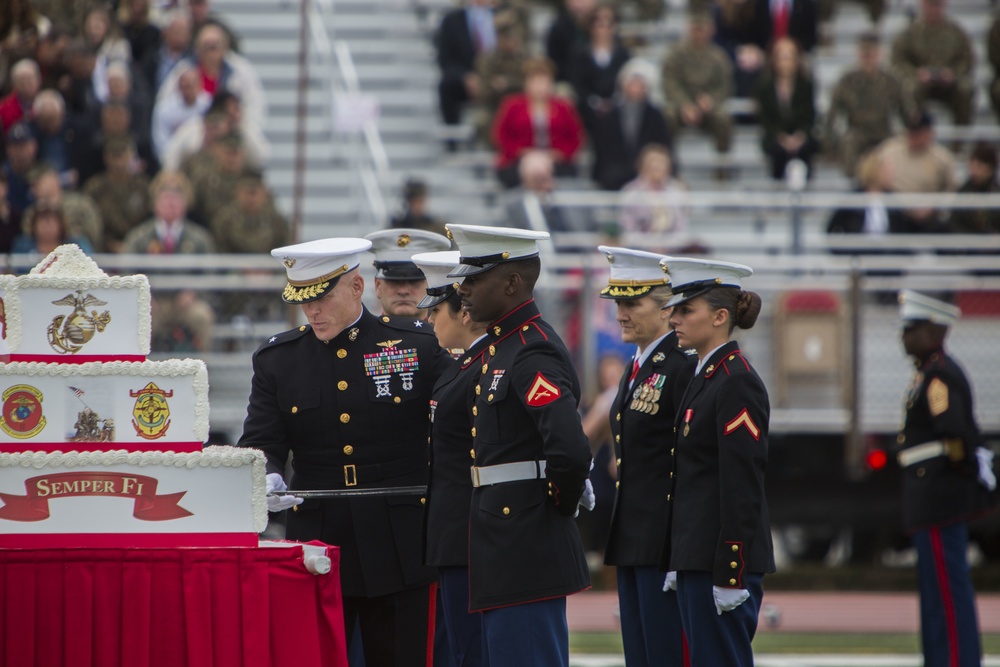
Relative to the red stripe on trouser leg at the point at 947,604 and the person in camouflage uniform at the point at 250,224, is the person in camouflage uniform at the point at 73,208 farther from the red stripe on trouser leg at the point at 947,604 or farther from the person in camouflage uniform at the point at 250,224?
the red stripe on trouser leg at the point at 947,604

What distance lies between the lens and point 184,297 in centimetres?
1182

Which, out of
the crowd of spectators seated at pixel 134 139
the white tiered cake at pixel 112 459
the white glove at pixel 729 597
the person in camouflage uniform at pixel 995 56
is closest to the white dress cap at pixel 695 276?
the white glove at pixel 729 597

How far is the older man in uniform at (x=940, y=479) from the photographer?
8.57 m

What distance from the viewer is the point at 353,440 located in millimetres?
6266

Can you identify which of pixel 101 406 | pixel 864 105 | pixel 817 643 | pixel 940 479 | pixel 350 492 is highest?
pixel 864 105

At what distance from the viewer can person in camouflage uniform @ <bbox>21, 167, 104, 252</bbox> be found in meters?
12.7

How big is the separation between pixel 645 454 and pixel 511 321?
1113 mm

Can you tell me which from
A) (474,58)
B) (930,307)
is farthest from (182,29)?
(930,307)

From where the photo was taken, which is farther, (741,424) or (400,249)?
(400,249)

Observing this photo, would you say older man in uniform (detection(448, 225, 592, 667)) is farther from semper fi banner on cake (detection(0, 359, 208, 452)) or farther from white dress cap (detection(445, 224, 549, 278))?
semper fi banner on cake (detection(0, 359, 208, 452))

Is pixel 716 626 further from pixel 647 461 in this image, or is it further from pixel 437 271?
pixel 437 271

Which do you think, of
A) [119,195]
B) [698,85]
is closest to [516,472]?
[119,195]

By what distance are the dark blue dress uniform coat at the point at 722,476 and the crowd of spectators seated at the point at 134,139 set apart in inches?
244

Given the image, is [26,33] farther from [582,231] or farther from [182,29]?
[582,231]
